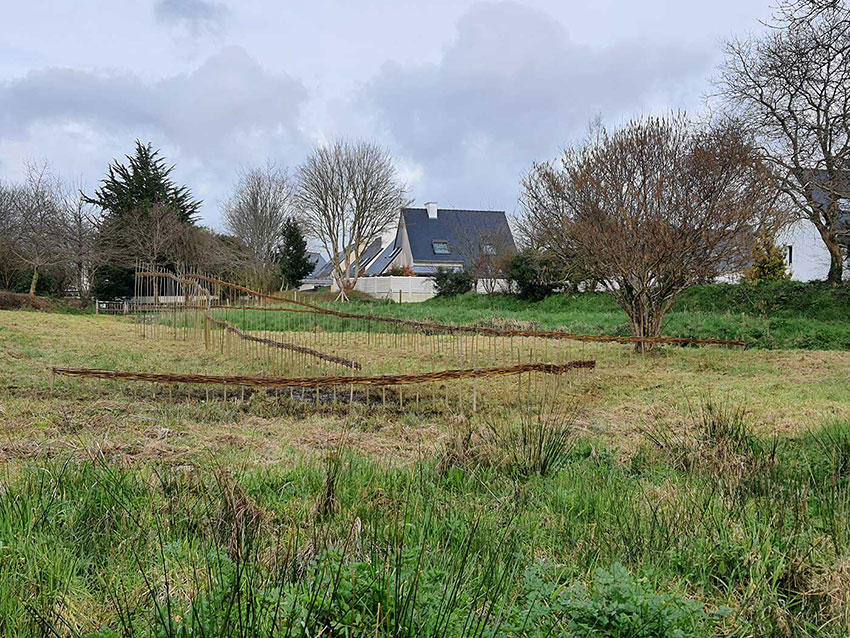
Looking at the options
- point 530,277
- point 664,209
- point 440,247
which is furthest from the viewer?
point 440,247

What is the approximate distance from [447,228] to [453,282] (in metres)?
11.2

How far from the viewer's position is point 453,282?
25.8 meters

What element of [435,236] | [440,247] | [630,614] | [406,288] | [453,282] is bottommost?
[630,614]

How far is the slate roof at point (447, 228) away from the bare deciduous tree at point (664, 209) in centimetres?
2228

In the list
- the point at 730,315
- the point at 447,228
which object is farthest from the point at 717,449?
the point at 447,228

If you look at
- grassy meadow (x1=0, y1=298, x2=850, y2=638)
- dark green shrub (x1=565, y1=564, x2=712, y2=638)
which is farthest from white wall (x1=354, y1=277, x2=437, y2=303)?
dark green shrub (x1=565, y1=564, x2=712, y2=638)

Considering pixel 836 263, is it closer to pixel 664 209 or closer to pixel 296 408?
pixel 664 209

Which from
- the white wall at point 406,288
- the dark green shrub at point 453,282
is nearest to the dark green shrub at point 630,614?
the dark green shrub at point 453,282

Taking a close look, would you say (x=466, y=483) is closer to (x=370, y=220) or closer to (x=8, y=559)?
(x=8, y=559)

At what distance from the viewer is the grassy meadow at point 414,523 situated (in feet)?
5.72

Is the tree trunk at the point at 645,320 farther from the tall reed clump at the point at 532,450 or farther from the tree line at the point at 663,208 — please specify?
the tall reed clump at the point at 532,450

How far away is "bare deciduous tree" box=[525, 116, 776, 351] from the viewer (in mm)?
9031

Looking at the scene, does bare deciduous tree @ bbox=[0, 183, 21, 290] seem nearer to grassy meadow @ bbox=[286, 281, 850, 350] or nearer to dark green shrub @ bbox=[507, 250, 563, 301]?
grassy meadow @ bbox=[286, 281, 850, 350]

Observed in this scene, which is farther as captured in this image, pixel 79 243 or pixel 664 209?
pixel 79 243
